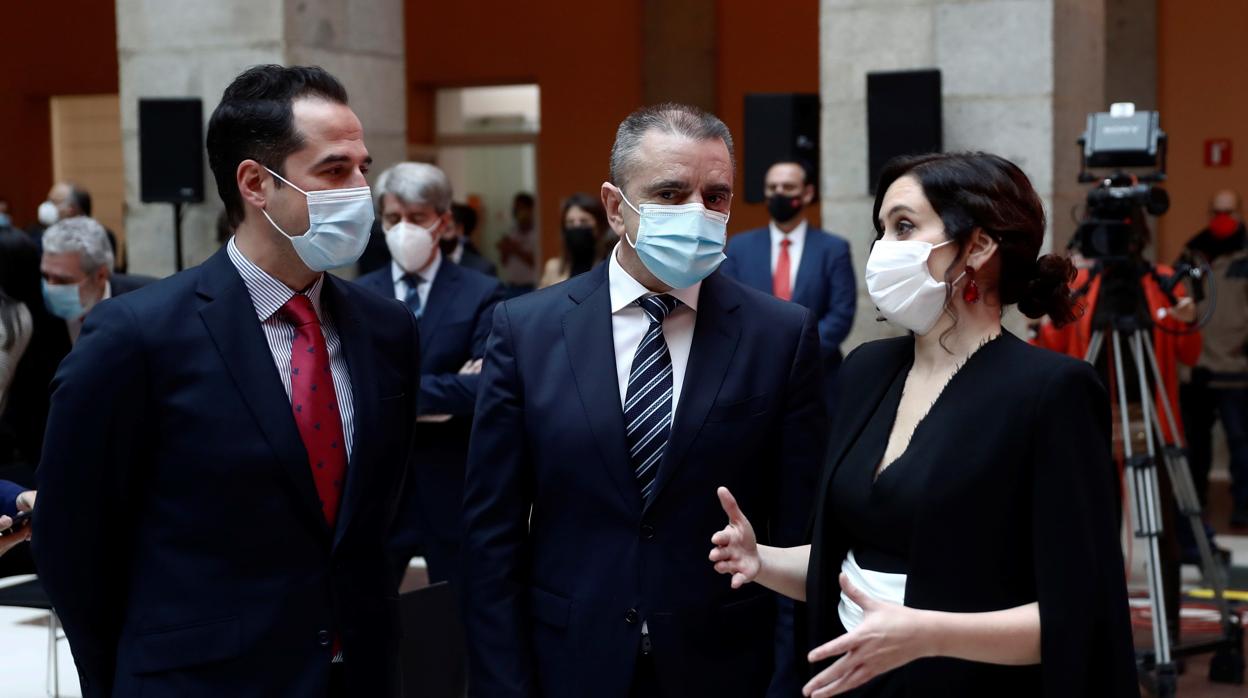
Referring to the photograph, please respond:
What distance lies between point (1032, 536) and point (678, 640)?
2.40 ft

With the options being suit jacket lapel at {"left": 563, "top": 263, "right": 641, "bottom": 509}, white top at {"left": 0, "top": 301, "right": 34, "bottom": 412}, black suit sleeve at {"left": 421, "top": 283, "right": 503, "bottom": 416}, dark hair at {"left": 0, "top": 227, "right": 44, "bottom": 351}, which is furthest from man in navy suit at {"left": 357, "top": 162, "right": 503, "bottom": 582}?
suit jacket lapel at {"left": 563, "top": 263, "right": 641, "bottom": 509}

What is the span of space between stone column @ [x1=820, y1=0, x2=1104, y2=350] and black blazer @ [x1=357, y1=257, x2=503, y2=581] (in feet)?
9.04

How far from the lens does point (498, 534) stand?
9.30ft

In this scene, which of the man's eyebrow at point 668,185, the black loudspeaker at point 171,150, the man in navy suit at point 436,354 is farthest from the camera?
the black loudspeaker at point 171,150

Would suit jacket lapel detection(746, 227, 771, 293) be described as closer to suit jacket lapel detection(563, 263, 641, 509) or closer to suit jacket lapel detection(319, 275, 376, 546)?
suit jacket lapel detection(563, 263, 641, 509)

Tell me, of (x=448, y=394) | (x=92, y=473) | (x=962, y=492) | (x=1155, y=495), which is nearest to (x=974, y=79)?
(x=1155, y=495)

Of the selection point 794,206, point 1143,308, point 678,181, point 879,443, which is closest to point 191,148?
point 794,206

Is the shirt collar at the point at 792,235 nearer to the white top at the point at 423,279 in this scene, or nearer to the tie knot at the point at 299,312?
the white top at the point at 423,279

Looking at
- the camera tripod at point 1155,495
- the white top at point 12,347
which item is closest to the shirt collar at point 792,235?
the camera tripod at point 1155,495

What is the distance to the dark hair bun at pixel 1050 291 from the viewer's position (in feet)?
8.19

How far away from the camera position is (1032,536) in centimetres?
230

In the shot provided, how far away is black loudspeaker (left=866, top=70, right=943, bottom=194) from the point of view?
715 cm

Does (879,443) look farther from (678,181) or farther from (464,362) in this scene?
(464,362)

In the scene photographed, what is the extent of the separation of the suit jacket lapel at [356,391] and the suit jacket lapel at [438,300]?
230 centimetres
